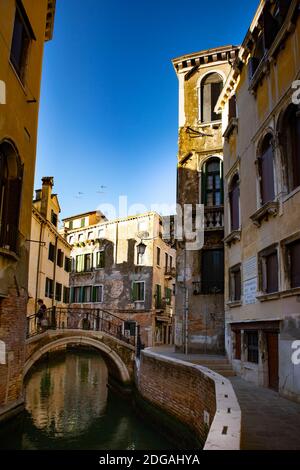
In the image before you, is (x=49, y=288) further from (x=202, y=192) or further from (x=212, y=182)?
(x=212, y=182)

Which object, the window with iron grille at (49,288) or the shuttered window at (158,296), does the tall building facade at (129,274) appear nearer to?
the shuttered window at (158,296)

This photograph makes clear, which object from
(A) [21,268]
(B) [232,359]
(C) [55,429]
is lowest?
(C) [55,429]

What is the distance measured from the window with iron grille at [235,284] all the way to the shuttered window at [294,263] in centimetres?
340

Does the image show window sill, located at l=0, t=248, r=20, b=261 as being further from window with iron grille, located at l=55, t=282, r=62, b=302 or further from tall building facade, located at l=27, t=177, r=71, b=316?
window with iron grille, located at l=55, t=282, r=62, b=302

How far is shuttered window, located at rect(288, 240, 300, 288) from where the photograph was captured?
26.7ft

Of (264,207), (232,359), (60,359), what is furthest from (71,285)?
(264,207)

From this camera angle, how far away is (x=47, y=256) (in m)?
24.3

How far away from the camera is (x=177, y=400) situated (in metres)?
10.6

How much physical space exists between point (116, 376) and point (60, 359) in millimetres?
11549

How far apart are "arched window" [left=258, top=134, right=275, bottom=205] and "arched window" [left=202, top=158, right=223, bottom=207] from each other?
4888 millimetres

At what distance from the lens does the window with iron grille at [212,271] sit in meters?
14.9

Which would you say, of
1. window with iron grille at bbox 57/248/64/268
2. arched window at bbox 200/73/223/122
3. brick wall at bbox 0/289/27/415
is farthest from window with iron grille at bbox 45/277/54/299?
brick wall at bbox 0/289/27/415

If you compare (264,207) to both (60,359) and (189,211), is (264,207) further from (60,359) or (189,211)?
(60,359)

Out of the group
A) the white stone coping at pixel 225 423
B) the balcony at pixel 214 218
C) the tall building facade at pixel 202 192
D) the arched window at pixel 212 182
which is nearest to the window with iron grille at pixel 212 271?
the tall building facade at pixel 202 192
